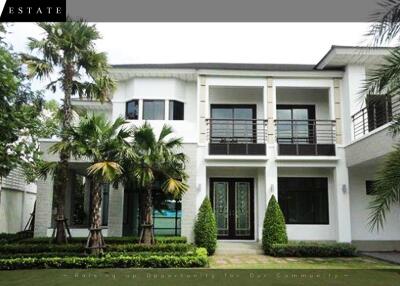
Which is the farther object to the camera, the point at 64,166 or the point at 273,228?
the point at 273,228

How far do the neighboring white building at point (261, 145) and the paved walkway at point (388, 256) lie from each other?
0.90 meters

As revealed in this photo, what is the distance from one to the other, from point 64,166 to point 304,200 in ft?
33.5

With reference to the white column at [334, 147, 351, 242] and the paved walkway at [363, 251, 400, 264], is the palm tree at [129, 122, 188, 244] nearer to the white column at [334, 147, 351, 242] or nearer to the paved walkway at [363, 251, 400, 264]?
the white column at [334, 147, 351, 242]

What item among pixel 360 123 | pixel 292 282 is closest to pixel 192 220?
pixel 292 282

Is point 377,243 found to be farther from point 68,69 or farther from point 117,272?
point 68,69

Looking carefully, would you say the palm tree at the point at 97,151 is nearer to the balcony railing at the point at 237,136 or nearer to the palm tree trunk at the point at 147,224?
the palm tree trunk at the point at 147,224

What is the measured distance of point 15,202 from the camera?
69.9 feet

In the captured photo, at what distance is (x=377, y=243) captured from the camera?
1692 centimetres

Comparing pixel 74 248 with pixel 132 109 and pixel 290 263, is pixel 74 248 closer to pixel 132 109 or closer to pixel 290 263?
pixel 290 263

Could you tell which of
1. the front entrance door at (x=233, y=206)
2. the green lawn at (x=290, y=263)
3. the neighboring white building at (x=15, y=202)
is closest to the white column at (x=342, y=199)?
the green lawn at (x=290, y=263)

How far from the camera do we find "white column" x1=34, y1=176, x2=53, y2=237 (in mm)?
15844

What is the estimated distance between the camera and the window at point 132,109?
18036 millimetres

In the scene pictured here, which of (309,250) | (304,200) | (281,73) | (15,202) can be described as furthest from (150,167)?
(15,202)

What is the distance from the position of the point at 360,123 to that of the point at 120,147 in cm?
963
